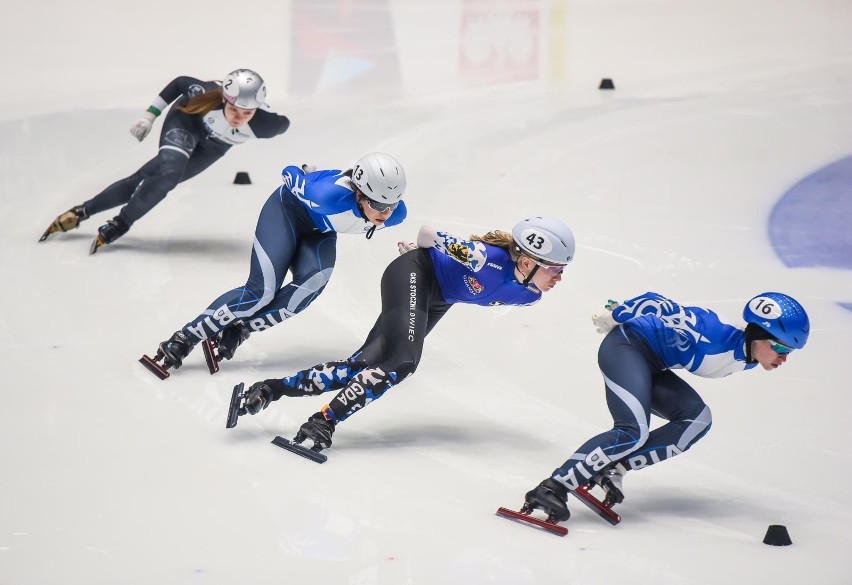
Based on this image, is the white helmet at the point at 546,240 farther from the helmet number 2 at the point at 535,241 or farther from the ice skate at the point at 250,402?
the ice skate at the point at 250,402

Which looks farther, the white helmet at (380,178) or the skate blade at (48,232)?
the skate blade at (48,232)

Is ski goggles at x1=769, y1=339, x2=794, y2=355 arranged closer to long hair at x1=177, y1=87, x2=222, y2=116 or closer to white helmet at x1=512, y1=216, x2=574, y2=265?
white helmet at x1=512, y1=216, x2=574, y2=265

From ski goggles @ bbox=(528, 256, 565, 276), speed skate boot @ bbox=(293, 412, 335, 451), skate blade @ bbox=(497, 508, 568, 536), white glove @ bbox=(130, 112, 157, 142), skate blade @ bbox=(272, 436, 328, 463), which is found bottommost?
skate blade @ bbox=(497, 508, 568, 536)

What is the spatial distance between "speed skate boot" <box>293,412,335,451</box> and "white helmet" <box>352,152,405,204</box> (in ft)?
3.50

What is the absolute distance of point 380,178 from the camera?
17.6ft

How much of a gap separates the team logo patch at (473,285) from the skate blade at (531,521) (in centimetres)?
109

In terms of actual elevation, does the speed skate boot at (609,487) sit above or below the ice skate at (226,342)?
below

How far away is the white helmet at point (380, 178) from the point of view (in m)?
5.38

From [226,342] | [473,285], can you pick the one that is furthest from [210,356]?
[473,285]

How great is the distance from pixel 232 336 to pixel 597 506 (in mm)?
2279

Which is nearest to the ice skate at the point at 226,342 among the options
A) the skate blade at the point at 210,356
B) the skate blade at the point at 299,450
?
the skate blade at the point at 210,356

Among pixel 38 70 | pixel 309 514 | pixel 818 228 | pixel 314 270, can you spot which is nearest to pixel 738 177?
pixel 818 228

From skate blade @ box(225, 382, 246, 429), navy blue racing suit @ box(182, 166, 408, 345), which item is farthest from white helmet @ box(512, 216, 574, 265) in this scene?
skate blade @ box(225, 382, 246, 429)

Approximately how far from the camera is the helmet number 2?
16.2 ft
